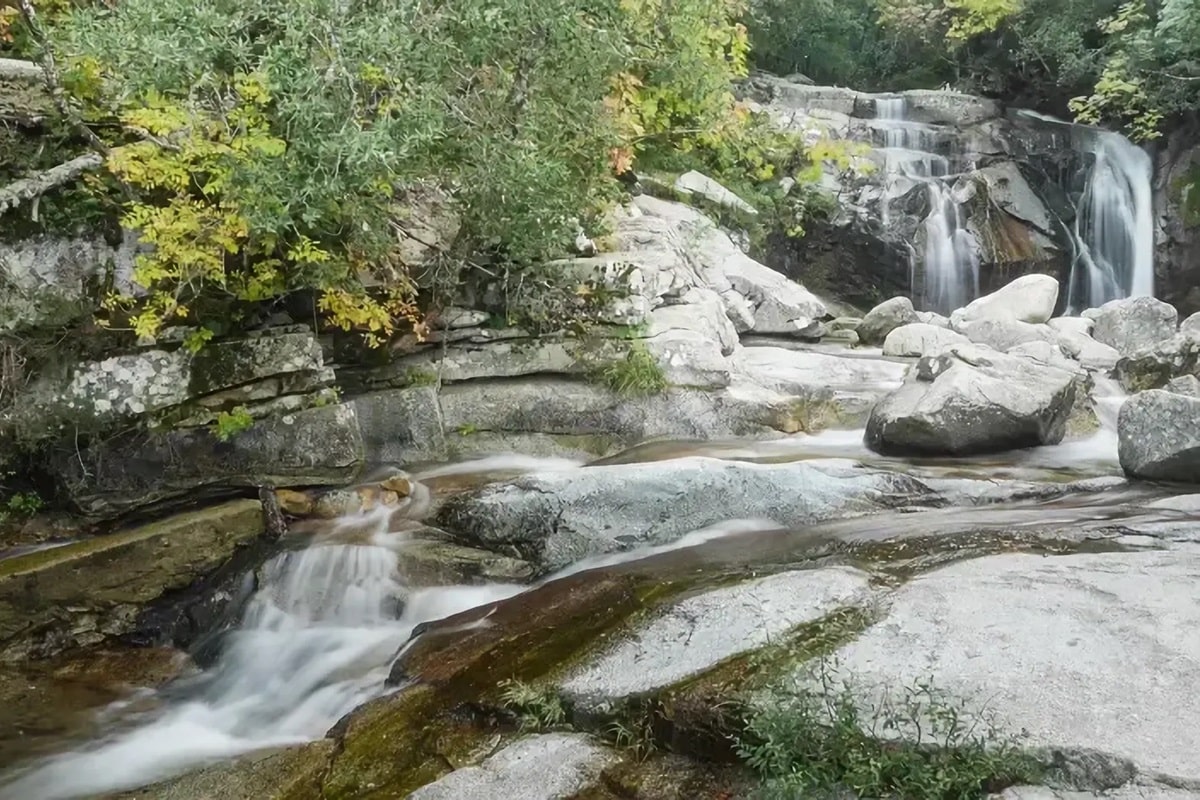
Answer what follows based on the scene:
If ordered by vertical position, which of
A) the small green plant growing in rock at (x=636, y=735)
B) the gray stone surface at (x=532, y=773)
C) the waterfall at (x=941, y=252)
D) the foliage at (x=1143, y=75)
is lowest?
the gray stone surface at (x=532, y=773)

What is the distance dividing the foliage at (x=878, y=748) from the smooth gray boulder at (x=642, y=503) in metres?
2.71

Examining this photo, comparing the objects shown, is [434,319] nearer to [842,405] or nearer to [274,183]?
[274,183]

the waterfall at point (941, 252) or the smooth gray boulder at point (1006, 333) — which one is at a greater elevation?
the waterfall at point (941, 252)

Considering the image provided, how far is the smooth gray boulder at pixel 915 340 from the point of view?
38.5 ft

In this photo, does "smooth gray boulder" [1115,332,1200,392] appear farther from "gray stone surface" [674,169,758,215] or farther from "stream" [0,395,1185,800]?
"gray stone surface" [674,169,758,215]

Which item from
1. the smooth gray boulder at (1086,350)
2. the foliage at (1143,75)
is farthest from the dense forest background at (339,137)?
the foliage at (1143,75)

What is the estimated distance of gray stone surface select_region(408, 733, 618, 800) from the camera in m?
3.40

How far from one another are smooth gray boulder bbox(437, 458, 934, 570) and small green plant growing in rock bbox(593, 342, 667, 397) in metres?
2.02

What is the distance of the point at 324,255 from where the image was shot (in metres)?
6.24

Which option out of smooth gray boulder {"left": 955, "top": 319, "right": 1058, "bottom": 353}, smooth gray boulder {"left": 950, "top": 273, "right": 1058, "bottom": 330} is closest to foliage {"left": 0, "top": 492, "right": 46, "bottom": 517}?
smooth gray boulder {"left": 955, "top": 319, "right": 1058, "bottom": 353}

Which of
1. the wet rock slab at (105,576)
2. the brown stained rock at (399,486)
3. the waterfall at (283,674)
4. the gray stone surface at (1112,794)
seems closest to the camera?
the gray stone surface at (1112,794)

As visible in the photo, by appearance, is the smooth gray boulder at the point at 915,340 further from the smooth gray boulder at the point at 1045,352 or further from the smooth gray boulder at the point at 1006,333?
the smooth gray boulder at the point at 1045,352

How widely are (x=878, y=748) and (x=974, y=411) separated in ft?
16.5

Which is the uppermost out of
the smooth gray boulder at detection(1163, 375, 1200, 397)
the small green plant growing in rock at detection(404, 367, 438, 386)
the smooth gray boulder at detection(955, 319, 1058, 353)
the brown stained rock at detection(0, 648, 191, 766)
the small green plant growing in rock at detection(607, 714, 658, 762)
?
the small green plant growing in rock at detection(404, 367, 438, 386)
